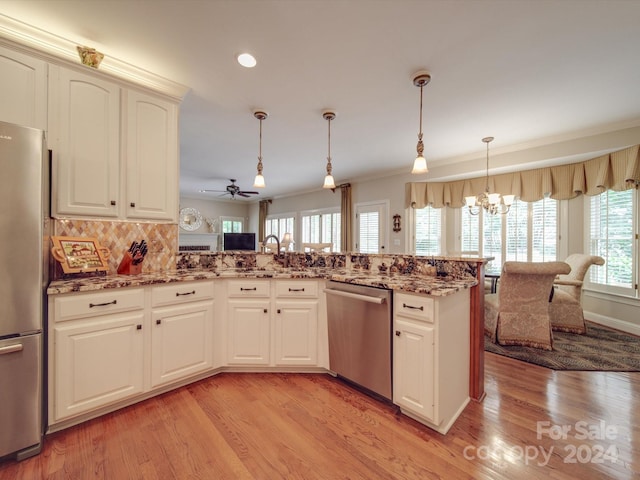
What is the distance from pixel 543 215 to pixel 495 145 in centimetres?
154

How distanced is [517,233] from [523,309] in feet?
7.67

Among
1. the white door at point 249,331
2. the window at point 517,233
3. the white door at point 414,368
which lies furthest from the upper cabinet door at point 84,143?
the window at point 517,233

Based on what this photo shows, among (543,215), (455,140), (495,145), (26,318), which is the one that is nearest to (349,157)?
(455,140)

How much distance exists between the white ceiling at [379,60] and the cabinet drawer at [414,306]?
182cm

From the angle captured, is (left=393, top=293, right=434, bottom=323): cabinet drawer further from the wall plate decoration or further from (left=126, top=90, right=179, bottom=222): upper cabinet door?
the wall plate decoration

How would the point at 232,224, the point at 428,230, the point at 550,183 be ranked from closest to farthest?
the point at 550,183 → the point at 428,230 → the point at 232,224

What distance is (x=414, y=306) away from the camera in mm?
1762

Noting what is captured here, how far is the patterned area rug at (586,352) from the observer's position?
8.67 feet

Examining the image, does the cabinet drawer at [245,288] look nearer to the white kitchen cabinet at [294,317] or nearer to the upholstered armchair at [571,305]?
the white kitchen cabinet at [294,317]

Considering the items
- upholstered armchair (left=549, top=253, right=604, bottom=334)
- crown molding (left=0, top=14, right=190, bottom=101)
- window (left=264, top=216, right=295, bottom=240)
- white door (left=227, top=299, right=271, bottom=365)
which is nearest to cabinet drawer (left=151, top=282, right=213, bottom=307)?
white door (left=227, top=299, right=271, bottom=365)

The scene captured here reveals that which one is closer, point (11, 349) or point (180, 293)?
point (11, 349)

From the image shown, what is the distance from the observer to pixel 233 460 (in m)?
1.47

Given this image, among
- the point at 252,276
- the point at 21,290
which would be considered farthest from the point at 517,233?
the point at 21,290

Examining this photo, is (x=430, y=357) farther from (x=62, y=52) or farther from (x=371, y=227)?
(x=371, y=227)
